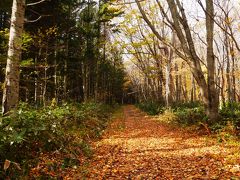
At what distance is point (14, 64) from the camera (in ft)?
19.6

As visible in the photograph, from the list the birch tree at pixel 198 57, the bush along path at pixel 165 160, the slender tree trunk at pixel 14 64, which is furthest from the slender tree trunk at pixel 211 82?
the slender tree trunk at pixel 14 64

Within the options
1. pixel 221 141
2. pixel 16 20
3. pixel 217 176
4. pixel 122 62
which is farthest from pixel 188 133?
pixel 122 62

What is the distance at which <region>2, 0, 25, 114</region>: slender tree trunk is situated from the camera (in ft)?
19.3

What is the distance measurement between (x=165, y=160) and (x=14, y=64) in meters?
4.63

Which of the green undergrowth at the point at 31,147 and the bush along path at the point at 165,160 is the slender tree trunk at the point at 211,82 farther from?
the green undergrowth at the point at 31,147

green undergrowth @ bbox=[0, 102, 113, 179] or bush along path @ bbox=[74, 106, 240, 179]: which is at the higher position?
green undergrowth @ bbox=[0, 102, 113, 179]

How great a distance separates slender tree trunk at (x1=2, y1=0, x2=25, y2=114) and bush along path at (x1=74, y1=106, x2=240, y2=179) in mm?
2444

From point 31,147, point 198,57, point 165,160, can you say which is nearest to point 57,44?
point 198,57

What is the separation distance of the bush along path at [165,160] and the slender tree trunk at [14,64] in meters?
2.44

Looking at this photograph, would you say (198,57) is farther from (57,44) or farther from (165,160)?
(57,44)

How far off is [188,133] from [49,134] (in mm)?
6313

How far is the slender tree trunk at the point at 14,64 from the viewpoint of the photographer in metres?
5.89

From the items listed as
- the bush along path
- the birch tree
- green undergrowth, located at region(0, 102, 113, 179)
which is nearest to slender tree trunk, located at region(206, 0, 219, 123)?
the birch tree

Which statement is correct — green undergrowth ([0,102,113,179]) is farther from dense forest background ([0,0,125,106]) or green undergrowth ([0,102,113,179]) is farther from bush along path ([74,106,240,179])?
dense forest background ([0,0,125,106])
